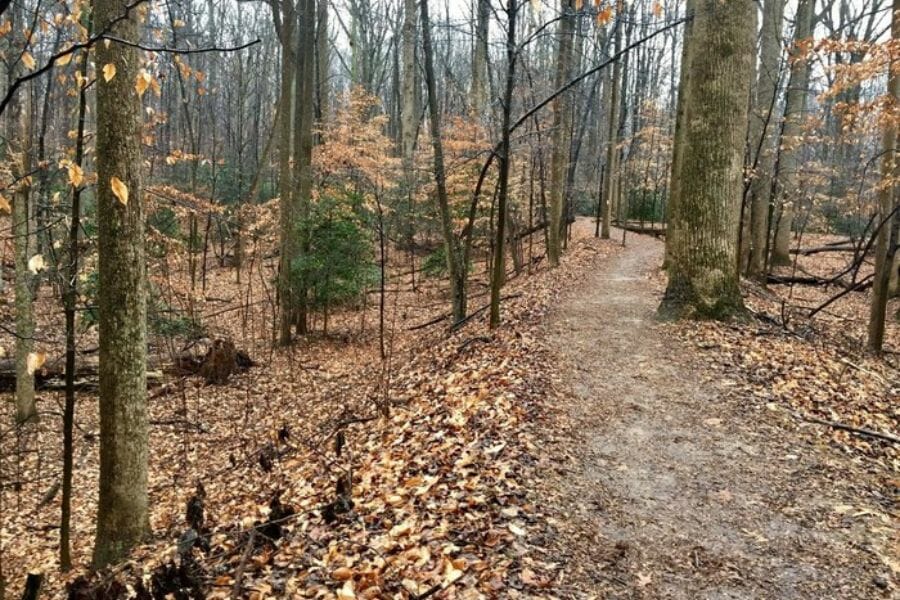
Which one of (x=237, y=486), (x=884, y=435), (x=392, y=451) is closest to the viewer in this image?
(x=884, y=435)

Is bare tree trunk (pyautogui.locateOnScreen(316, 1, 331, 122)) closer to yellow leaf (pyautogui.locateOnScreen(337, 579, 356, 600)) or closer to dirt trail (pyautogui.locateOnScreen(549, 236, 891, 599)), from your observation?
dirt trail (pyautogui.locateOnScreen(549, 236, 891, 599))

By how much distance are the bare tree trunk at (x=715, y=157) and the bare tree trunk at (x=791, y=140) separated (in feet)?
21.1

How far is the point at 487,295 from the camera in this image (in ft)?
50.2

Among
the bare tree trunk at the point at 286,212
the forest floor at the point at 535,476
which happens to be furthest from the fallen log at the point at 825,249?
the bare tree trunk at the point at 286,212

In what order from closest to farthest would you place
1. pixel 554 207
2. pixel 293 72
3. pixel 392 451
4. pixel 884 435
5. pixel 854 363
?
pixel 884 435
pixel 392 451
pixel 854 363
pixel 293 72
pixel 554 207

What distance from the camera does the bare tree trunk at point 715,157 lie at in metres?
7.54

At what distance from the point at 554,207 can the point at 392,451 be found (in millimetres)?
10251

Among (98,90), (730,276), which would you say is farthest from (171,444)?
(730,276)

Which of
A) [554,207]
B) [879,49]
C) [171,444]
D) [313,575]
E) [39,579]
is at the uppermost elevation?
[879,49]

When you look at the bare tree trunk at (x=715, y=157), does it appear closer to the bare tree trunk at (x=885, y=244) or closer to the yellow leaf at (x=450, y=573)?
the bare tree trunk at (x=885, y=244)

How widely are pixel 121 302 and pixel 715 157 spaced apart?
7085mm

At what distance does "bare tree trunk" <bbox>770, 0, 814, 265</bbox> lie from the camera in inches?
542

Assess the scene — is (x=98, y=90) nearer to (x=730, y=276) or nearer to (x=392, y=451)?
(x=392, y=451)

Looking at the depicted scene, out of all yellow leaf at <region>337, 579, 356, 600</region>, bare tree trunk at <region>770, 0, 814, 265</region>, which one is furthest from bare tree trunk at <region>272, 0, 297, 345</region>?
bare tree trunk at <region>770, 0, 814, 265</region>
